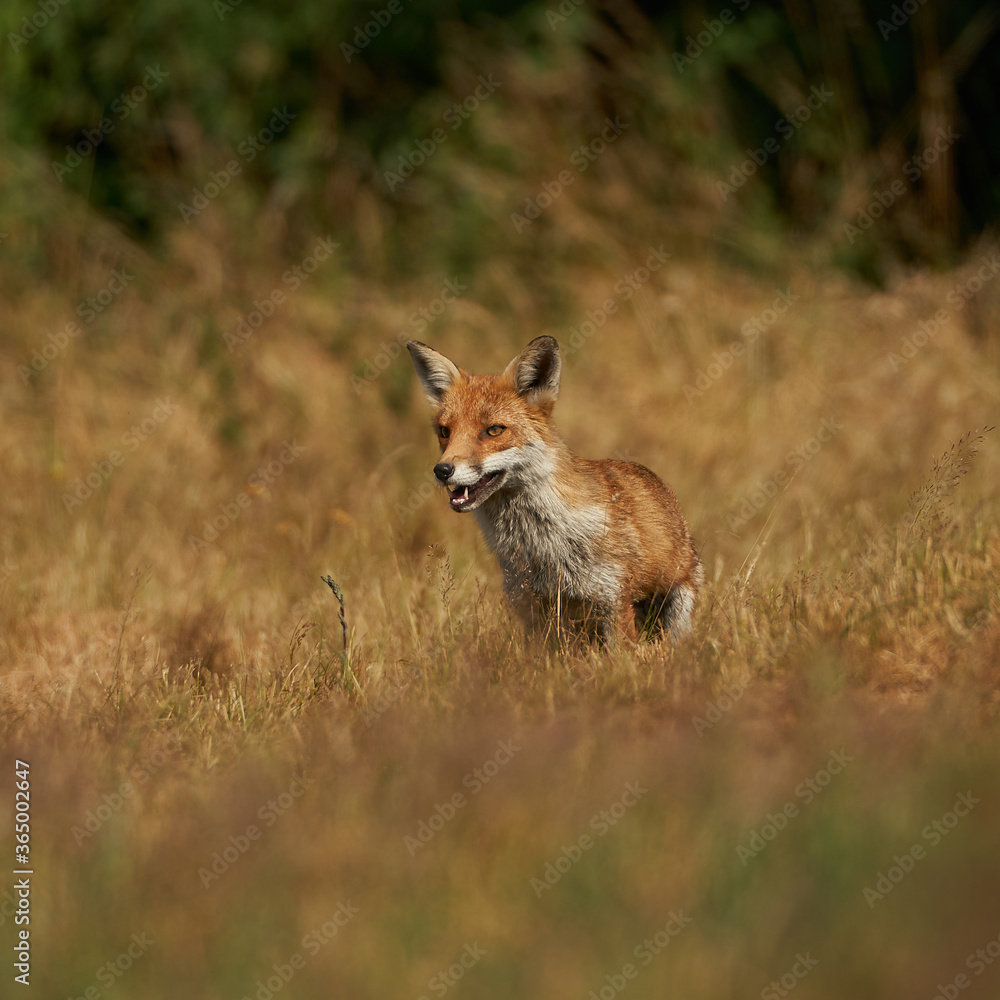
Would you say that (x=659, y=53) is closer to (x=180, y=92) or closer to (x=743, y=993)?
(x=180, y=92)

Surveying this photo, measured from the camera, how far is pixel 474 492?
17.6ft

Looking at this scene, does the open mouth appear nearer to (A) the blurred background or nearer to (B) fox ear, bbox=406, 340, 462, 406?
(A) the blurred background

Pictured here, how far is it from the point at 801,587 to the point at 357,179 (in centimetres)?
917

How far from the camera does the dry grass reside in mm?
3068

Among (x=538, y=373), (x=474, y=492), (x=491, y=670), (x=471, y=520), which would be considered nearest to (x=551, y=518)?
(x=474, y=492)

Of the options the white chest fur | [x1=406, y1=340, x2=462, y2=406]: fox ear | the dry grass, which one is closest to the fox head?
[x1=406, y1=340, x2=462, y2=406]: fox ear

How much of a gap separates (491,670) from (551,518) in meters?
1.02

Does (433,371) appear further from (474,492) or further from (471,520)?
(471,520)

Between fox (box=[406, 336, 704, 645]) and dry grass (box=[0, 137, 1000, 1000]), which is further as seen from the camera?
fox (box=[406, 336, 704, 645])

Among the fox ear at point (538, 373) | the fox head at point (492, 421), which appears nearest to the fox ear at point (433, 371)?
the fox head at point (492, 421)

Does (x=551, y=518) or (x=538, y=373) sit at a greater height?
(x=538, y=373)

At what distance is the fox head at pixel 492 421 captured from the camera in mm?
5320

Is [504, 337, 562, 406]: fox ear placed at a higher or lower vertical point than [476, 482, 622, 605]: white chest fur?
higher

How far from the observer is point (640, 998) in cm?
278
